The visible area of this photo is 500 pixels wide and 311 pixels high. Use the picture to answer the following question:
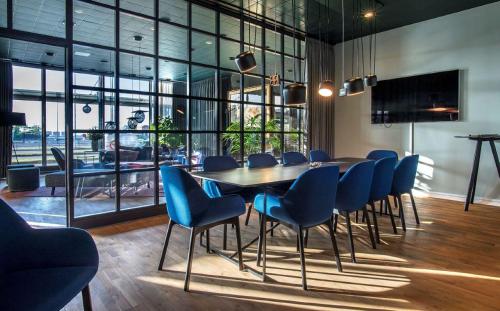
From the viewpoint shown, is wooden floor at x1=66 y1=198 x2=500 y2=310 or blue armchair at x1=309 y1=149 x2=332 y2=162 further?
blue armchair at x1=309 y1=149 x2=332 y2=162

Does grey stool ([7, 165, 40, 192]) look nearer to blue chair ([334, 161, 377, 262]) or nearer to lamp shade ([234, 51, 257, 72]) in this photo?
lamp shade ([234, 51, 257, 72])

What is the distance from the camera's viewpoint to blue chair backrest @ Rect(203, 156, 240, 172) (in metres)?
3.40

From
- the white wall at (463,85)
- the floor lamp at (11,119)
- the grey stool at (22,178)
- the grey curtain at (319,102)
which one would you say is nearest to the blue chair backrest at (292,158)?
the grey curtain at (319,102)

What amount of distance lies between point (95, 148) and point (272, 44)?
146 inches

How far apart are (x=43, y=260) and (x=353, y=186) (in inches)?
93.1

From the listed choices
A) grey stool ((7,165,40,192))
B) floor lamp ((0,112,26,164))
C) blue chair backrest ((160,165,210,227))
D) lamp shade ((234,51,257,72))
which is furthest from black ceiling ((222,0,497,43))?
floor lamp ((0,112,26,164))

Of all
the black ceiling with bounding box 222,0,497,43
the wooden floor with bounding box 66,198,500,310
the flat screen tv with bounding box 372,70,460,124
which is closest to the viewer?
the wooden floor with bounding box 66,198,500,310

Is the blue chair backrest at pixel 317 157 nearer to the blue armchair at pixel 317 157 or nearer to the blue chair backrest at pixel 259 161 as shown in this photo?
the blue armchair at pixel 317 157

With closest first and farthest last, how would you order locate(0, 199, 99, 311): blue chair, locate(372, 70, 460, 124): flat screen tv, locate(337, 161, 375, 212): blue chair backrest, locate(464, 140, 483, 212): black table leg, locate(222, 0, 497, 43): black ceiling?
locate(0, 199, 99, 311): blue chair < locate(337, 161, 375, 212): blue chair backrest < locate(464, 140, 483, 212): black table leg < locate(222, 0, 497, 43): black ceiling < locate(372, 70, 460, 124): flat screen tv

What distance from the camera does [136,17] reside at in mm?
4117

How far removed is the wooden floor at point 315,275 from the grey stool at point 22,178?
3927 millimetres

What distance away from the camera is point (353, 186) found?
2.76 m

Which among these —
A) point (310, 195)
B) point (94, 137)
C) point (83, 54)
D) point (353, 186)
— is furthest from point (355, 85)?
point (83, 54)

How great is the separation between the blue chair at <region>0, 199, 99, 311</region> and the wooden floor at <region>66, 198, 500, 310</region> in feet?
1.99
